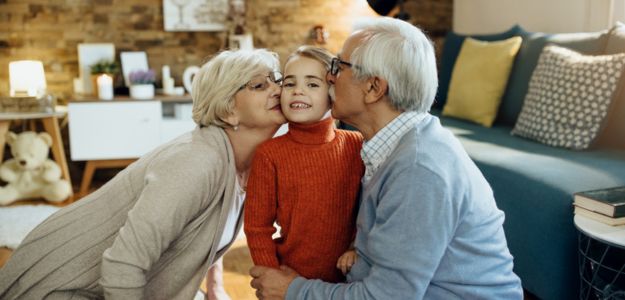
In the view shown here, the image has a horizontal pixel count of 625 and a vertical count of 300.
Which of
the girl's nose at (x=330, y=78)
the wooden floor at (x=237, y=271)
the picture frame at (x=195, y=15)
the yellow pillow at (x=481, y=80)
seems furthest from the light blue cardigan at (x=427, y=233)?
the picture frame at (x=195, y=15)

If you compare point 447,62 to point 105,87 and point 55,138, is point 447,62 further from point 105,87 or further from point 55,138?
point 55,138

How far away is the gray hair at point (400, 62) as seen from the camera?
1361mm

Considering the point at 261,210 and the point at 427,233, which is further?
the point at 261,210

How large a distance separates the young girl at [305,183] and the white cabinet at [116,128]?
2614mm

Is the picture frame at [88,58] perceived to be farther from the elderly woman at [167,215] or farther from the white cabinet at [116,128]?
the elderly woman at [167,215]

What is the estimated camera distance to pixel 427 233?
1.20 m

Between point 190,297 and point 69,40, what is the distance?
128 inches

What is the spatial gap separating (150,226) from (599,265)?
1.25 metres

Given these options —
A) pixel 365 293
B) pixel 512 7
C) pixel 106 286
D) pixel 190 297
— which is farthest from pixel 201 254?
pixel 512 7

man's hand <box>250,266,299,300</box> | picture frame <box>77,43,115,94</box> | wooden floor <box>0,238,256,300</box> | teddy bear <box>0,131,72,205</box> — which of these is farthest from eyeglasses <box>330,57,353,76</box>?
picture frame <box>77,43,115,94</box>

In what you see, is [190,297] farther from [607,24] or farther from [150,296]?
[607,24]

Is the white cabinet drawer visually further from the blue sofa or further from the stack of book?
the stack of book

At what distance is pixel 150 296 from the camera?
5.23ft

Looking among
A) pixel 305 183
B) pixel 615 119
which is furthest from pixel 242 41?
pixel 305 183
